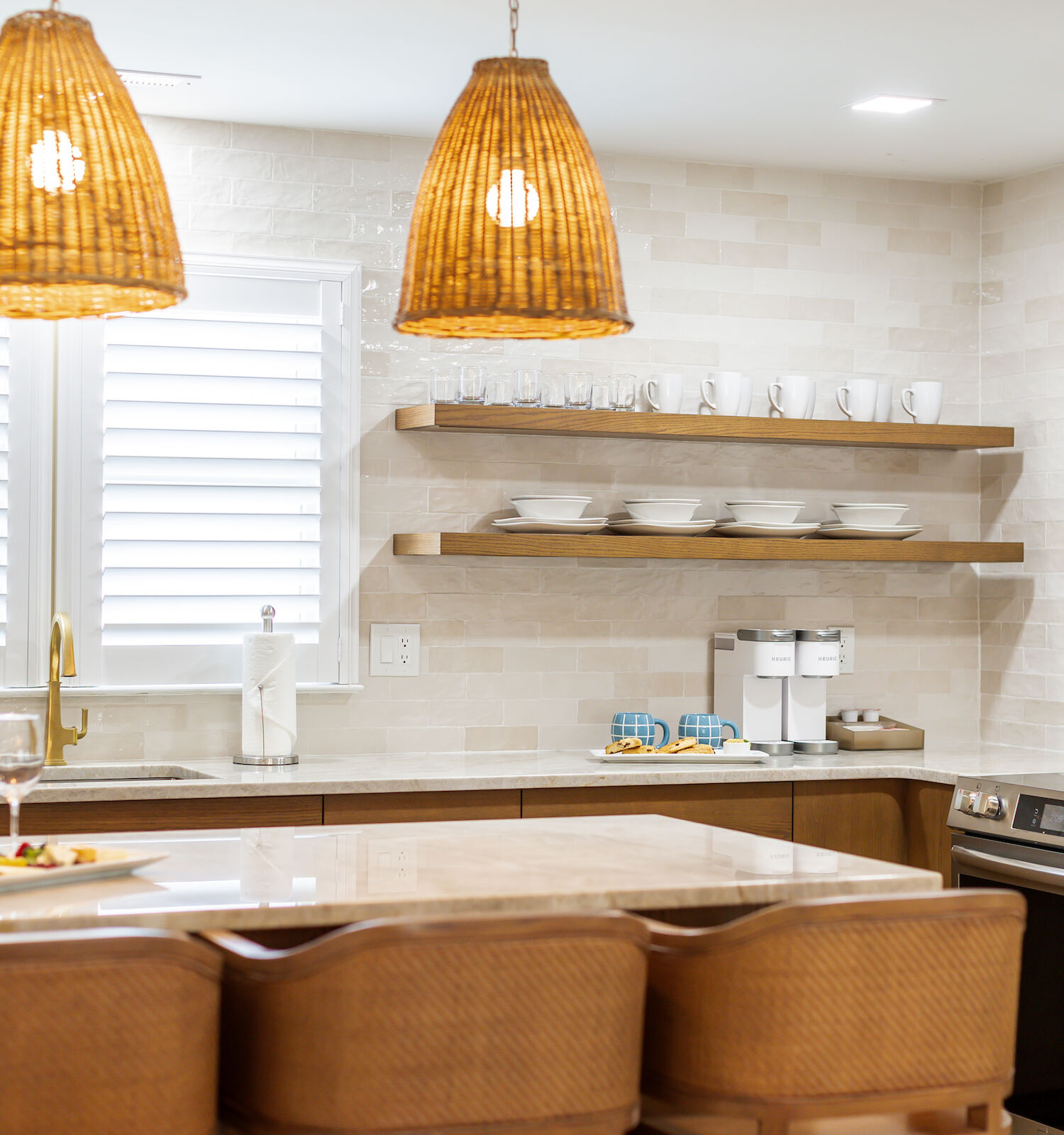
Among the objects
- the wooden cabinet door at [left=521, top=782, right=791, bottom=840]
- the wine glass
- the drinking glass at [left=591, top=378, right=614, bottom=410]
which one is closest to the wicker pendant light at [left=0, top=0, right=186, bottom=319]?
the wine glass

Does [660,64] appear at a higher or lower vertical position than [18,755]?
higher

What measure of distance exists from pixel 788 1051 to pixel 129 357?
2822 millimetres

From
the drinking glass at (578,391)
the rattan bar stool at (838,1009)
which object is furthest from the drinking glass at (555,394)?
the rattan bar stool at (838,1009)

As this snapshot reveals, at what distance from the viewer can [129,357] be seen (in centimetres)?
404

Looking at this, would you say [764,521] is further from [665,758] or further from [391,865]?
[391,865]

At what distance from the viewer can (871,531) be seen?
452cm

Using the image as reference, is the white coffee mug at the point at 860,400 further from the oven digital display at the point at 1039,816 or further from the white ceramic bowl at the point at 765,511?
the oven digital display at the point at 1039,816

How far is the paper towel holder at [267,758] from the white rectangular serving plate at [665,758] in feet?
2.68

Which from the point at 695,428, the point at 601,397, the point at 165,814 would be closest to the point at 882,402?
the point at 695,428

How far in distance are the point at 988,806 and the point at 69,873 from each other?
7.70 ft

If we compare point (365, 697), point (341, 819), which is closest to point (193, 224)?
point (365, 697)

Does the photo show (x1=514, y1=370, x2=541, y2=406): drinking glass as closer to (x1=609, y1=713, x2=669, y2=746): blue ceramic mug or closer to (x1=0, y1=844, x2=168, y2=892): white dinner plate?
(x1=609, y1=713, x2=669, y2=746): blue ceramic mug

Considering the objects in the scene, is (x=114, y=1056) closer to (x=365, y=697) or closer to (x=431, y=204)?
(x=431, y=204)

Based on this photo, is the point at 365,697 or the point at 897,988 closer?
the point at 897,988
